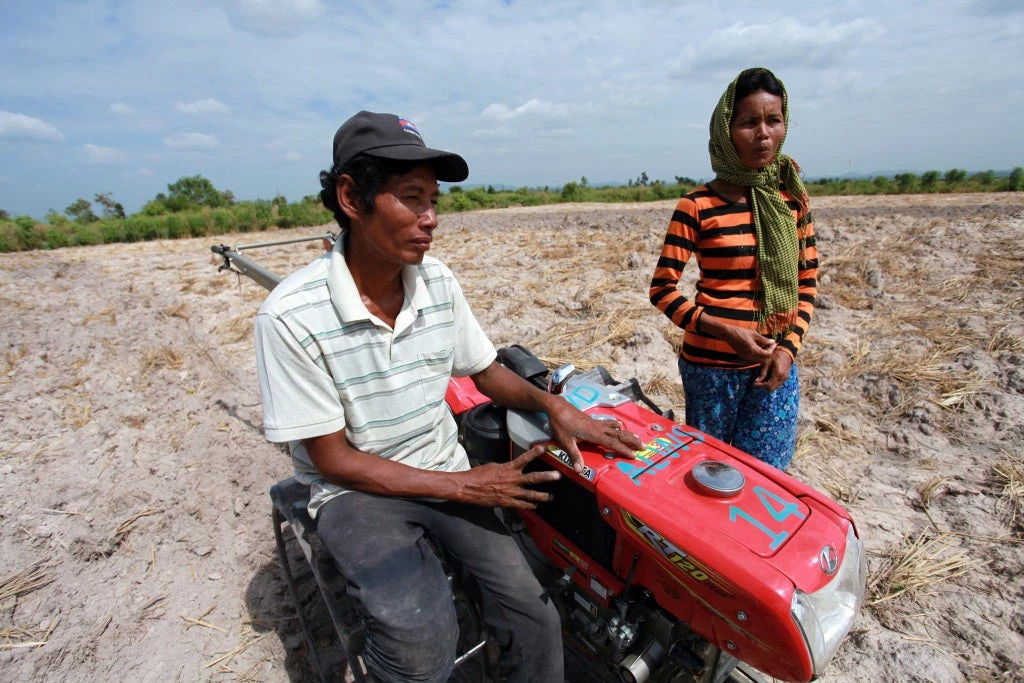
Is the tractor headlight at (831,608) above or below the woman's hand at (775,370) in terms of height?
below

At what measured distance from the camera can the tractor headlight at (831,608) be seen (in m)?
1.18

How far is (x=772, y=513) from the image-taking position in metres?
1.37

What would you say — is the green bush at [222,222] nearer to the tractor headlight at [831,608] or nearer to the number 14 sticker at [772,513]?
the number 14 sticker at [772,513]

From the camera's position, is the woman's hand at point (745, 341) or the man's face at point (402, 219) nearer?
the man's face at point (402, 219)

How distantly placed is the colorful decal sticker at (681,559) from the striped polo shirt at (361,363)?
75 centimetres

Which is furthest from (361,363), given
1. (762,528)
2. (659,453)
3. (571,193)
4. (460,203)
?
(571,193)

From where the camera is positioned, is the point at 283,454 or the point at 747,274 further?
the point at 283,454

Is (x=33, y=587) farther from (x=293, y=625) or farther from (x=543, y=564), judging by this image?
(x=543, y=564)

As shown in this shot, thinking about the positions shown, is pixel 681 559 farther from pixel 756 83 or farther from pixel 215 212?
pixel 215 212

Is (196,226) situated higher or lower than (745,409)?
higher

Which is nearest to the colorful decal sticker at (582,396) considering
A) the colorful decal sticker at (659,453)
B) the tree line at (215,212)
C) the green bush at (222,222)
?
the colorful decal sticker at (659,453)

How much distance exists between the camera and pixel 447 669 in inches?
62.2

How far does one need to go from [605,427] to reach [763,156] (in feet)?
3.94

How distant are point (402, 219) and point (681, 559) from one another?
124cm
